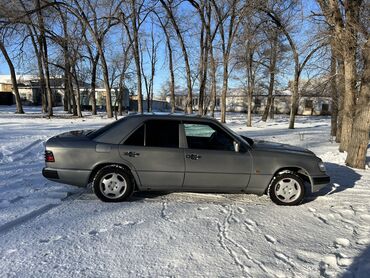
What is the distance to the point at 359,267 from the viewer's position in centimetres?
350

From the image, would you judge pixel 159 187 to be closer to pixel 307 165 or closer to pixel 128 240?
pixel 128 240

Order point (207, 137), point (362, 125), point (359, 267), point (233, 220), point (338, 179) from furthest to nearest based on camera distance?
point (362, 125), point (338, 179), point (207, 137), point (233, 220), point (359, 267)

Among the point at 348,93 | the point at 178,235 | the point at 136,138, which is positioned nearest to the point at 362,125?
the point at 348,93

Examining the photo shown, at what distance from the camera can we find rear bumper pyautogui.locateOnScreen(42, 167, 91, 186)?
Answer: 5.33m

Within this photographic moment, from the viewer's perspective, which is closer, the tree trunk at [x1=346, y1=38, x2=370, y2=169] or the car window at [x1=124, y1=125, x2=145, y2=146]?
the car window at [x1=124, y1=125, x2=145, y2=146]

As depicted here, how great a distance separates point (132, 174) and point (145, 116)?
40.5 inches

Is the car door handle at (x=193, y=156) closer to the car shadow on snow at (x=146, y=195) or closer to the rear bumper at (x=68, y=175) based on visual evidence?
the car shadow on snow at (x=146, y=195)

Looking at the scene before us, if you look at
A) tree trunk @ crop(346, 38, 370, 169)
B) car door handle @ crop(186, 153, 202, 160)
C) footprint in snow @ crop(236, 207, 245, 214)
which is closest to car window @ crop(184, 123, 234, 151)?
car door handle @ crop(186, 153, 202, 160)

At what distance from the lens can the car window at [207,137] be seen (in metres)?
5.54

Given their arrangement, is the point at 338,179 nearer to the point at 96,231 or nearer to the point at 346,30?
the point at 346,30

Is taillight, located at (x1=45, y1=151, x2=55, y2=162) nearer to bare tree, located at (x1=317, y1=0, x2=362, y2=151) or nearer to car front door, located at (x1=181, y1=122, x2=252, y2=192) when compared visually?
car front door, located at (x1=181, y1=122, x2=252, y2=192)

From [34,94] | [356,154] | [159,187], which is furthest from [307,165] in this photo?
[34,94]

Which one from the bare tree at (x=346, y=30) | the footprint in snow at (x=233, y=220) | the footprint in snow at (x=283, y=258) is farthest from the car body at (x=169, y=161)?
the bare tree at (x=346, y=30)

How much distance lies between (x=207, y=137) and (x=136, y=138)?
127cm
